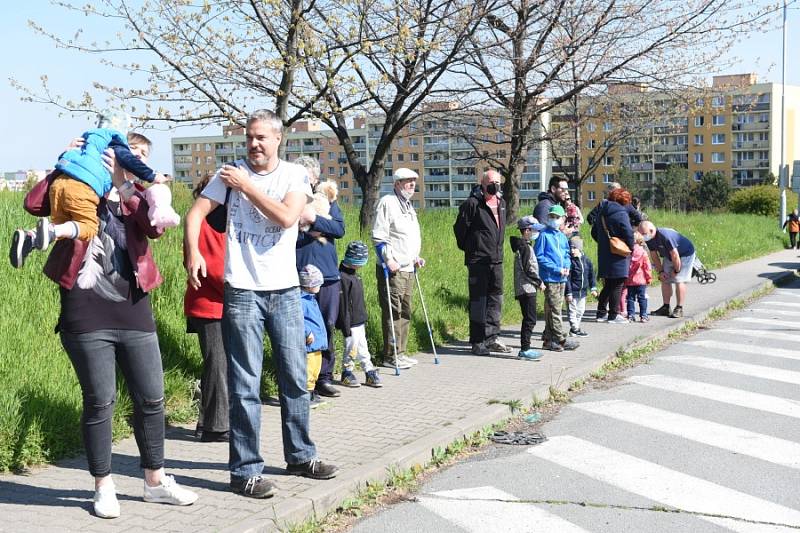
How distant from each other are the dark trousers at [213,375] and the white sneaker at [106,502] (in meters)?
1.61

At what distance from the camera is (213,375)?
6.23 metres

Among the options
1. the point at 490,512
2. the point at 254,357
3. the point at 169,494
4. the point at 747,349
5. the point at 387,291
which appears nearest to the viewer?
the point at 169,494

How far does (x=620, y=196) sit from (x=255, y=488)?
8734 millimetres

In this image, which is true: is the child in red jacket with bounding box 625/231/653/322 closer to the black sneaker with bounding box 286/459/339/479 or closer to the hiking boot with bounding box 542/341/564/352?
the hiking boot with bounding box 542/341/564/352

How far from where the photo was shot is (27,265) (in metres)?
8.04

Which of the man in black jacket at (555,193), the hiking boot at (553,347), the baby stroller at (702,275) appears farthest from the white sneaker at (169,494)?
the baby stroller at (702,275)

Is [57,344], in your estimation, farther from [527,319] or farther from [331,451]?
[527,319]

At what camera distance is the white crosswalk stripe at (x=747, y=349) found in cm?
1044

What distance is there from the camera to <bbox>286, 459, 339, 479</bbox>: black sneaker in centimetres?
523

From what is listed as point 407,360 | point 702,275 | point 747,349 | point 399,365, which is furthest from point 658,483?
point 702,275

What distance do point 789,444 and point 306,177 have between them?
3.86 metres

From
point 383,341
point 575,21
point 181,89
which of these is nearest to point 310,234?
point 383,341

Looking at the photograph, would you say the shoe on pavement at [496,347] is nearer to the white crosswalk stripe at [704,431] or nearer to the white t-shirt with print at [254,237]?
the white crosswalk stripe at [704,431]

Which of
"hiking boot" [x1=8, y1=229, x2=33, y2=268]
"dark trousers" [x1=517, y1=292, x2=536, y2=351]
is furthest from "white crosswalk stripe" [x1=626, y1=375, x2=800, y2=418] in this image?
"hiking boot" [x1=8, y1=229, x2=33, y2=268]
